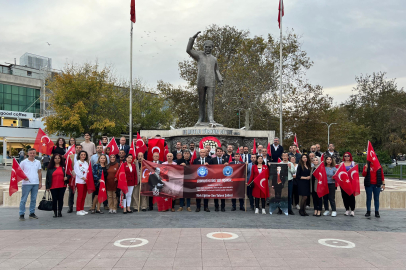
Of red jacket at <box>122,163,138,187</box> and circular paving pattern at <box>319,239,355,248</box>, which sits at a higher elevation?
red jacket at <box>122,163,138,187</box>

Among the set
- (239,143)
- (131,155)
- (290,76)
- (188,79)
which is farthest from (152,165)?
(188,79)

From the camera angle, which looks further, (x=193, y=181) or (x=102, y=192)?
(x=193, y=181)

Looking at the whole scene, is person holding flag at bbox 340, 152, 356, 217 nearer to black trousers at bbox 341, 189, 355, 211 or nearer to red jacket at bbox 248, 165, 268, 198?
black trousers at bbox 341, 189, 355, 211

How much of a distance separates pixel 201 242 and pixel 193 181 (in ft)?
10.4

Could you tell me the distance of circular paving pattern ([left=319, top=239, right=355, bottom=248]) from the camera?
557 centimetres

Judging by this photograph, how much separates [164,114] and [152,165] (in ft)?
97.6

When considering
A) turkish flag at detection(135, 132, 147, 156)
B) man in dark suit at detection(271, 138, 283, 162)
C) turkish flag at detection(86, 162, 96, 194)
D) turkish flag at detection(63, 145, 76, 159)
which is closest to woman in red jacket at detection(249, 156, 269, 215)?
man in dark suit at detection(271, 138, 283, 162)

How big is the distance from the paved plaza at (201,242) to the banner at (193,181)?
661 mm

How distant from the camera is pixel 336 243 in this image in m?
5.73

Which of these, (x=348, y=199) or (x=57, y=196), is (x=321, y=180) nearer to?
(x=348, y=199)

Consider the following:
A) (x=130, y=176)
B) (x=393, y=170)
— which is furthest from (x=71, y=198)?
(x=393, y=170)

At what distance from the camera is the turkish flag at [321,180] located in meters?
8.34

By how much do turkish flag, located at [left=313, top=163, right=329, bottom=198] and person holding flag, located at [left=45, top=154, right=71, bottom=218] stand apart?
6419mm

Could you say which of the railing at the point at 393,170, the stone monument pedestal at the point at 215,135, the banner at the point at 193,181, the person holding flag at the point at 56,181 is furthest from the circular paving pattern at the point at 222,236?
the railing at the point at 393,170
